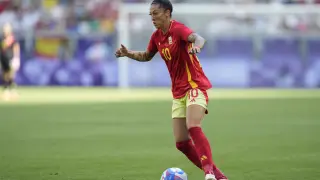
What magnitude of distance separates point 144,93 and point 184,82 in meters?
23.3

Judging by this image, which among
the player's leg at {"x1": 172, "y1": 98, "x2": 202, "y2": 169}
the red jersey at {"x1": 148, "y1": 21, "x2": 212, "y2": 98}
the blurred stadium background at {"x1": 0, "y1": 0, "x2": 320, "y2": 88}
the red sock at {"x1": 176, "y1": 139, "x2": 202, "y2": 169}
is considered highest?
the red jersey at {"x1": 148, "y1": 21, "x2": 212, "y2": 98}

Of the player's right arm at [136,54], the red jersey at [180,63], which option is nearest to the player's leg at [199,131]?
the red jersey at [180,63]

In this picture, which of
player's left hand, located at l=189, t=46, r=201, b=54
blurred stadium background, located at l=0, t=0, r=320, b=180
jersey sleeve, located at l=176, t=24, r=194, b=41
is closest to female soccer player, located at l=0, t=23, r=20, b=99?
blurred stadium background, located at l=0, t=0, r=320, b=180

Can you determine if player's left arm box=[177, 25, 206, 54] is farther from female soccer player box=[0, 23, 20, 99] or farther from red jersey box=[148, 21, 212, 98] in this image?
female soccer player box=[0, 23, 20, 99]

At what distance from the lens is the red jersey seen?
381 inches

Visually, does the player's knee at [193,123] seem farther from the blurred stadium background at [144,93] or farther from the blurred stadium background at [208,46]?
the blurred stadium background at [208,46]

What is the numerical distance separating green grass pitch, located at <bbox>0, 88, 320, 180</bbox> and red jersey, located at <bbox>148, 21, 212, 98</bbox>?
1.49m

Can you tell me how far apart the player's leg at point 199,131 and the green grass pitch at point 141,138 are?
4.11ft

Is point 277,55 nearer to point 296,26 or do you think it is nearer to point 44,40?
point 296,26

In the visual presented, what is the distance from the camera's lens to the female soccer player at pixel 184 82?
31.0ft

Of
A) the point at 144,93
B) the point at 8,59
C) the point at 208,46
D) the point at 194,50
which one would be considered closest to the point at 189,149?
the point at 194,50

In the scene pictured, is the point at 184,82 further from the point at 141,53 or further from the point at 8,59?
the point at 8,59

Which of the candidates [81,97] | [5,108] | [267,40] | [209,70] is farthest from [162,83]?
[5,108]

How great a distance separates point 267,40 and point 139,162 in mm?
26624
